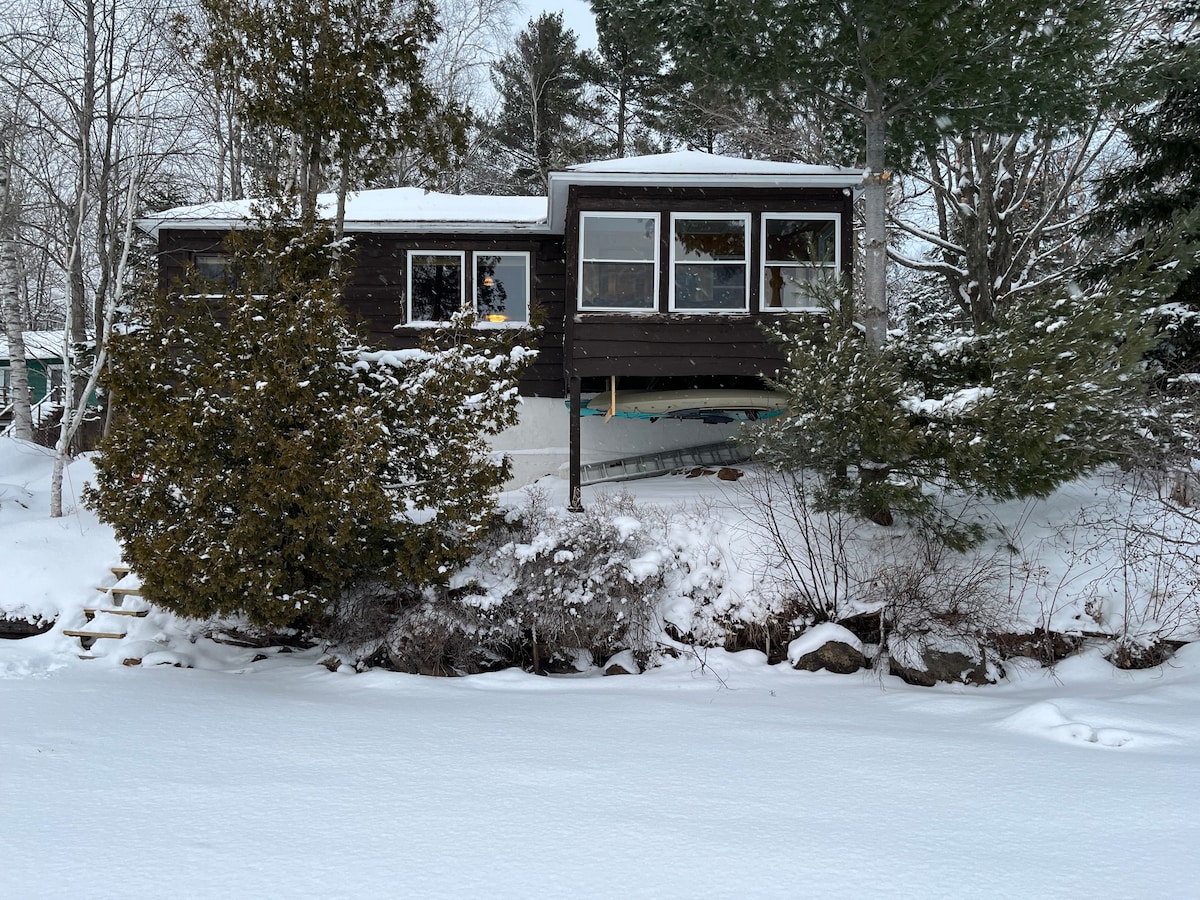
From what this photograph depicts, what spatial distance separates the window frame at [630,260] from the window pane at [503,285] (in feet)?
8.42

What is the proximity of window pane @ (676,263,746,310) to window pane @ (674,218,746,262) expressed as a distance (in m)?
0.14

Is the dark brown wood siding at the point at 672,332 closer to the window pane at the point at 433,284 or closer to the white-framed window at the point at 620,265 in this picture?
the white-framed window at the point at 620,265

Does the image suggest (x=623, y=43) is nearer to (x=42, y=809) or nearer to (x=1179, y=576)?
(x=1179, y=576)

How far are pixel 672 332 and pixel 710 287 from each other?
2.96 ft

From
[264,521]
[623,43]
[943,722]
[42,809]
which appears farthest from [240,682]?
[623,43]

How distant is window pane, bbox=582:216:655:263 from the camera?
11148 mm

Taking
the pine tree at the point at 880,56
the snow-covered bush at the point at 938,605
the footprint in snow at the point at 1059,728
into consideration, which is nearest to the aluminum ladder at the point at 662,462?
the pine tree at the point at 880,56

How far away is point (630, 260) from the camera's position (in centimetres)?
1120

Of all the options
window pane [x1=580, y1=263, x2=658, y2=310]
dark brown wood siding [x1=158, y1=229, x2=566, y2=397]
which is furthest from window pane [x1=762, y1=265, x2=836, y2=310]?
dark brown wood siding [x1=158, y1=229, x2=566, y2=397]

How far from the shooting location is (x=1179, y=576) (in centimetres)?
784

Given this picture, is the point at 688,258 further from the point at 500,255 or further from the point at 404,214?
the point at 404,214

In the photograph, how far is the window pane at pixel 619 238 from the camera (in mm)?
11148

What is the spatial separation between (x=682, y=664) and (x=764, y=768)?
3.30m

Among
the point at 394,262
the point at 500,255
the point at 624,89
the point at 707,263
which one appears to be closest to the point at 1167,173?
the point at 707,263
